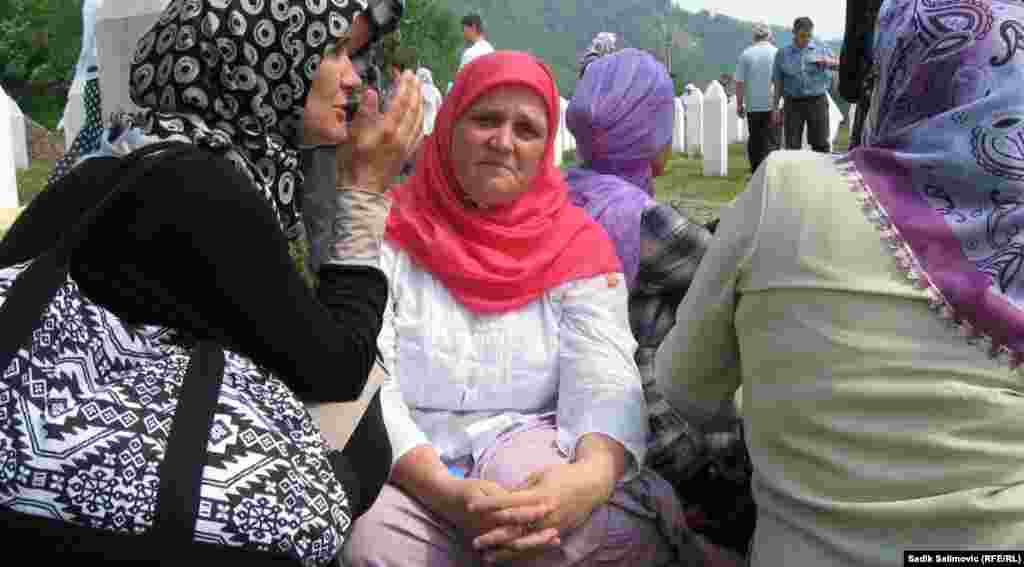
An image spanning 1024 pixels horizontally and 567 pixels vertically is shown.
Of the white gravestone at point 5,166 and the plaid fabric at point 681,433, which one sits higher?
the plaid fabric at point 681,433

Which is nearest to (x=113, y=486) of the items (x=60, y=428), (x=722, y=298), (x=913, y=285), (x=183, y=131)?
(x=60, y=428)

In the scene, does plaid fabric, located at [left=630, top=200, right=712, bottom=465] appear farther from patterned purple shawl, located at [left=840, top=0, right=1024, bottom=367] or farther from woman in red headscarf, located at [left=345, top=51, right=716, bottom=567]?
patterned purple shawl, located at [left=840, top=0, right=1024, bottom=367]

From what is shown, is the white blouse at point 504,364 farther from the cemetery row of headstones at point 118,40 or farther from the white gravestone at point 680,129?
the white gravestone at point 680,129

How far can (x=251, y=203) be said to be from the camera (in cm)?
172

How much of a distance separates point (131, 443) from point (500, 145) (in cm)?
143

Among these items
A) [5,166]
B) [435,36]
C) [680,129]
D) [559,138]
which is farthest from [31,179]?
[435,36]

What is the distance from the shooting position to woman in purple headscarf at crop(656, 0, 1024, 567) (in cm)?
158

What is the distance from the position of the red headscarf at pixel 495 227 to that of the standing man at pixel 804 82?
29.6 feet

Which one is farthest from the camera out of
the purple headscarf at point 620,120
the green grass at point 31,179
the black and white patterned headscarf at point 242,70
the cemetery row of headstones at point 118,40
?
the green grass at point 31,179

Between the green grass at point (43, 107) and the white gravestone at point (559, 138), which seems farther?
the green grass at point (43, 107)

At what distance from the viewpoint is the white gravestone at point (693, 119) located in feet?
60.8

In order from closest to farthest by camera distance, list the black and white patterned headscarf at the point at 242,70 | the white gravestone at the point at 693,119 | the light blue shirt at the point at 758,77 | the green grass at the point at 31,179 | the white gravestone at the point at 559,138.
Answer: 1. the black and white patterned headscarf at the point at 242,70
2. the white gravestone at the point at 559,138
3. the green grass at the point at 31,179
4. the light blue shirt at the point at 758,77
5. the white gravestone at the point at 693,119

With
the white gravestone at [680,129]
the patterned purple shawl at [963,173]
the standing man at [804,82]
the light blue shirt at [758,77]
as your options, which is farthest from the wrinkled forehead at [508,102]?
the white gravestone at [680,129]

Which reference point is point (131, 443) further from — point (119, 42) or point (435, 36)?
point (435, 36)
